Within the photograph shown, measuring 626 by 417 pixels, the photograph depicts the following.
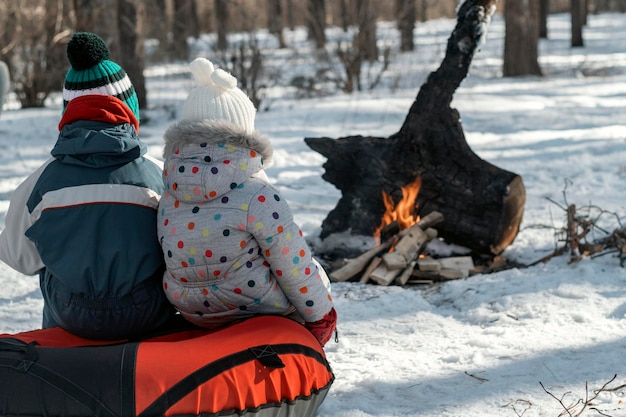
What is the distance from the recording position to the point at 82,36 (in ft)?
9.99

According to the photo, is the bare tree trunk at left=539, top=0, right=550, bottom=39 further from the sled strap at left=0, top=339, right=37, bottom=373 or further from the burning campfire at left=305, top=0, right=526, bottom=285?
the sled strap at left=0, top=339, right=37, bottom=373

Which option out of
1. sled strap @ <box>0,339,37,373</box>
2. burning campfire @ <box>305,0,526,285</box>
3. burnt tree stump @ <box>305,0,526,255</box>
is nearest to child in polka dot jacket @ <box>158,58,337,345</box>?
sled strap @ <box>0,339,37,373</box>

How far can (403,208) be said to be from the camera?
535cm

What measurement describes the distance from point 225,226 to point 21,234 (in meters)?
0.89

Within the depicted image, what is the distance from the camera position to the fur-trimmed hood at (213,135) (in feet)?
9.25

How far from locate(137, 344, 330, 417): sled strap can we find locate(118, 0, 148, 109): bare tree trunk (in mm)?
8446

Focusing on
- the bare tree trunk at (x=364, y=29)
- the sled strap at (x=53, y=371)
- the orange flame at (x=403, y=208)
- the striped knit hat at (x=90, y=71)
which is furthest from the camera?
the bare tree trunk at (x=364, y=29)

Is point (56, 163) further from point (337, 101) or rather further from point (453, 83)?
point (337, 101)

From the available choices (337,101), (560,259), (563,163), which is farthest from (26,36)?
(560,259)

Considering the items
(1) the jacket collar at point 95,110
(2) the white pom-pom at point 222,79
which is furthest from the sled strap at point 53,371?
(2) the white pom-pom at point 222,79

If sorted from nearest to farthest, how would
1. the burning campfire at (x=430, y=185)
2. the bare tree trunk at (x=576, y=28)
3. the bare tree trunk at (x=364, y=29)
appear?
the burning campfire at (x=430, y=185), the bare tree trunk at (x=364, y=29), the bare tree trunk at (x=576, y=28)

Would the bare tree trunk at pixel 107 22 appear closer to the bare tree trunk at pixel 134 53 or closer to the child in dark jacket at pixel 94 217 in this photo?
the bare tree trunk at pixel 134 53

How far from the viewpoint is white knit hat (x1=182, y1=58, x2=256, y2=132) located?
115 inches

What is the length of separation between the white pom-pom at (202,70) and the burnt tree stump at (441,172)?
2.38 m
